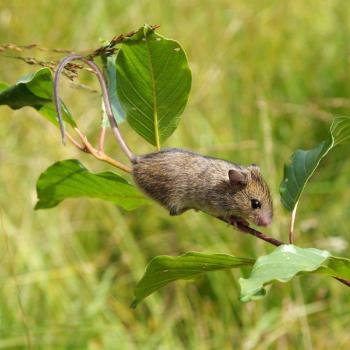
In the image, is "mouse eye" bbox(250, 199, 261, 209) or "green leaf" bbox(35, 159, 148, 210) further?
"mouse eye" bbox(250, 199, 261, 209)

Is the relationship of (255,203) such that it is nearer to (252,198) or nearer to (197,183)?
(252,198)

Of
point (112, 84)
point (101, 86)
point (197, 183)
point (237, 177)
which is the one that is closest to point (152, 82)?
point (101, 86)

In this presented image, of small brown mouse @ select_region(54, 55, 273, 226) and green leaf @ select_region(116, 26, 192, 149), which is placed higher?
green leaf @ select_region(116, 26, 192, 149)

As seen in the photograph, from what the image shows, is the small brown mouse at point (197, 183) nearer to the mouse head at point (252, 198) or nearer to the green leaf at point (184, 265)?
the mouse head at point (252, 198)

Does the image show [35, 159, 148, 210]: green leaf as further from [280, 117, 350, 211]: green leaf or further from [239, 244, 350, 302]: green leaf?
[239, 244, 350, 302]: green leaf

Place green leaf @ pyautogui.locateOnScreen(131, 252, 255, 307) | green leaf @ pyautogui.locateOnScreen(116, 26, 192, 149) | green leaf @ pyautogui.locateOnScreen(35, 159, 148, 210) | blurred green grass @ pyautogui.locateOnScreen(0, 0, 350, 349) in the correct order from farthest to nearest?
blurred green grass @ pyautogui.locateOnScreen(0, 0, 350, 349), green leaf @ pyautogui.locateOnScreen(35, 159, 148, 210), green leaf @ pyautogui.locateOnScreen(116, 26, 192, 149), green leaf @ pyautogui.locateOnScreen(131, 252, 255, 307)

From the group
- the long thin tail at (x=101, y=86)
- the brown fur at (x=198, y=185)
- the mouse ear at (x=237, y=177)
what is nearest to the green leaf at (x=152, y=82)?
the long thin tail at (x=101, y=86)

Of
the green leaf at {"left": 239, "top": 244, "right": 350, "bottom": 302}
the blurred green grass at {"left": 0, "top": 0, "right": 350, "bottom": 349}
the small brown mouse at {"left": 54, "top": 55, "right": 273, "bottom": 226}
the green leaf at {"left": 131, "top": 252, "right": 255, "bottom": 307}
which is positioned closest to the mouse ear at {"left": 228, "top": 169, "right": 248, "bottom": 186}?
the small brown mouse at {"left": 54, "top": 55, "right": 273, "bottom": 226}

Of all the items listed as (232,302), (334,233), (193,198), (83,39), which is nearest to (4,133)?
(83,39)
